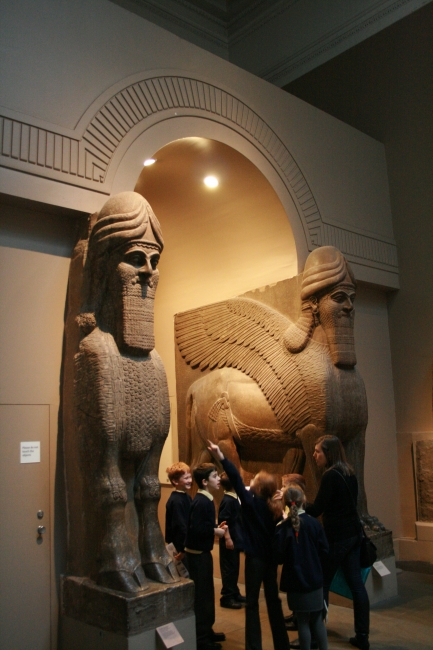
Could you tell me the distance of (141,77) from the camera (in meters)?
5.02

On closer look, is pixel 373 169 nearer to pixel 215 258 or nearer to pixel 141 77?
pixel 215 258

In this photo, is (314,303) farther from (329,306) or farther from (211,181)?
(211,181)

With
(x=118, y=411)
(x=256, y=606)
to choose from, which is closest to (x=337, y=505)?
(x=256, y=606)

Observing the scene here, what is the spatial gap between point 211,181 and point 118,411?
10.4 ft

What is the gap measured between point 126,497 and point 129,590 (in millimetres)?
527

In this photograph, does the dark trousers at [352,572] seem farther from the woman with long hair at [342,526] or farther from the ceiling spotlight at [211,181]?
the ceiling spotlight at [211,181]

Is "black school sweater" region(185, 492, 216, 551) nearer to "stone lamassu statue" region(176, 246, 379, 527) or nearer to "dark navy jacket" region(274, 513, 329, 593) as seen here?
"dark navy jacket" region(274, 513, 329, 593)

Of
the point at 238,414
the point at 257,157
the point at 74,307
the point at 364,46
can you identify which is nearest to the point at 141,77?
the point at 257,157

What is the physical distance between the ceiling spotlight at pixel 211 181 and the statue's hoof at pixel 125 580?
3842 millimetres

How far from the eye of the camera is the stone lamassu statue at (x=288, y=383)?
5.16 meters

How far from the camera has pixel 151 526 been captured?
3.91 metres

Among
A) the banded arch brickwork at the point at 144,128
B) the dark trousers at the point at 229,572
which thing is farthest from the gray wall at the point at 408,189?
the dark trousers at the point at 229,572

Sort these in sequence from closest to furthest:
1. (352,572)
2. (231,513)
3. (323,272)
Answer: (352,572) < (231,513) < (323,272)

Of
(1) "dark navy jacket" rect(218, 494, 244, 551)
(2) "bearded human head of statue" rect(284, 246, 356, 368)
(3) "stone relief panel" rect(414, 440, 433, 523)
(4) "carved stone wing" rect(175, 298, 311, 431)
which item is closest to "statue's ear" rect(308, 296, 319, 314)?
(2) "bearded human head of statue" rect(284, 246, 356, 368)
